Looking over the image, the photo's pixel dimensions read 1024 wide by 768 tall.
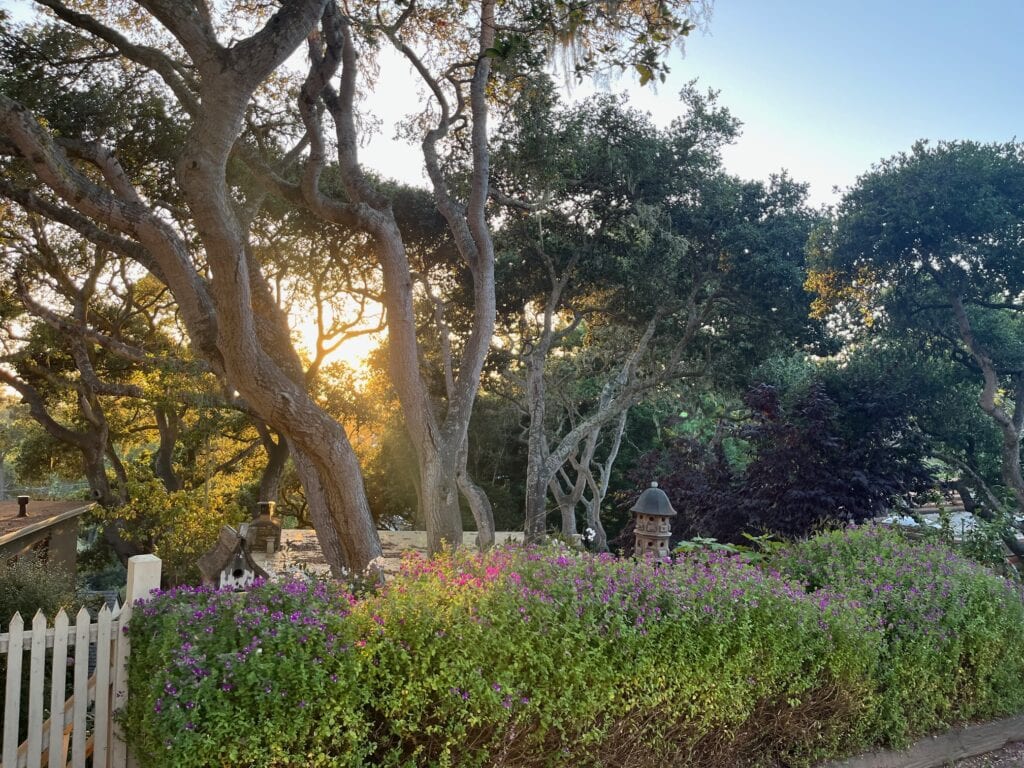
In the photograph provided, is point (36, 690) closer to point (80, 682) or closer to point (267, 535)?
point (80, 682)

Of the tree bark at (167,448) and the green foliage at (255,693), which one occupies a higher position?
the tree bark at (167,448)

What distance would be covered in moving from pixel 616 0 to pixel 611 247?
6.78 m

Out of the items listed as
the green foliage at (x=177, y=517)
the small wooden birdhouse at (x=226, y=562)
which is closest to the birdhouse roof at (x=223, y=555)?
the small wooden birdhouse at (x=226, y=562)

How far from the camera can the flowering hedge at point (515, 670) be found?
273 centimetres

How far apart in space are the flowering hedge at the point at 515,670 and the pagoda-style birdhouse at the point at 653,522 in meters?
2.08

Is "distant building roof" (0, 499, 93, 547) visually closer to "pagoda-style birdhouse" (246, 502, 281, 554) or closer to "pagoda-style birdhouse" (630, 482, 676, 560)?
"pagoda-style birdhouse" (246, 502, 281, 554)

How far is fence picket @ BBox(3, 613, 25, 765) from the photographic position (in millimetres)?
3035

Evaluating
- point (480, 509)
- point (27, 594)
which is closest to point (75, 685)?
point (27, 594)

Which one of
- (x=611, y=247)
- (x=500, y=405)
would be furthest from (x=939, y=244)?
(x=500, y=405)

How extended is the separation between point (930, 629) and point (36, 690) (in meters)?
4.77

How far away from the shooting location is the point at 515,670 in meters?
3.11

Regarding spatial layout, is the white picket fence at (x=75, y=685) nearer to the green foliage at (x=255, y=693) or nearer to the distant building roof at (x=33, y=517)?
the green foliage at (x=255, y=693)

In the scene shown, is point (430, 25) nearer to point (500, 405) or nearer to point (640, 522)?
point (640, 522)

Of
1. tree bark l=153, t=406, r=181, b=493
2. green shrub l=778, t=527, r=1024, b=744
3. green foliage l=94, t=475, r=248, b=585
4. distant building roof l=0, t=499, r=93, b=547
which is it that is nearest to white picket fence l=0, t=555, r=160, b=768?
green shrub l=778, t=527, r=1024, b=744
